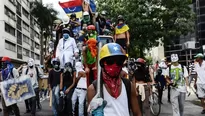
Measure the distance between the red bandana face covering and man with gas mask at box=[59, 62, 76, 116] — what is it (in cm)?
570

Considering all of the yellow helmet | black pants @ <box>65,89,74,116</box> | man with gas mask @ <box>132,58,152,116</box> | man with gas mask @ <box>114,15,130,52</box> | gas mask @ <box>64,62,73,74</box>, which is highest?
man with gas mask @ <box>114,15,130,52</box>

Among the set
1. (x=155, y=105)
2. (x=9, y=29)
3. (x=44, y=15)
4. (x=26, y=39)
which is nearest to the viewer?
(x=155, y=105)

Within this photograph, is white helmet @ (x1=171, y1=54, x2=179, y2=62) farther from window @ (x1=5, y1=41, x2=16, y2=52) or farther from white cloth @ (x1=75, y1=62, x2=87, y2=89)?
window @ (x1=5, y1=41, x2=16, y2=52)

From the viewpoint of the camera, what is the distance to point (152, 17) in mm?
27672

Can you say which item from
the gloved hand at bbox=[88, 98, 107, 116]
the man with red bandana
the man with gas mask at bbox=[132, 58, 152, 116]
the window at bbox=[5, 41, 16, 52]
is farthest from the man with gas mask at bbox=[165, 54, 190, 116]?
the window at bbox=[5, 41, 16, 52]

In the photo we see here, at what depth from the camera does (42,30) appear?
197 ft

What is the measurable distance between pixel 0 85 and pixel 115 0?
20.0 m

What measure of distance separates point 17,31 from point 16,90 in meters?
51.2

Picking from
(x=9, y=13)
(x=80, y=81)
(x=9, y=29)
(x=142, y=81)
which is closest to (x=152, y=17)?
(x=142, y=81)

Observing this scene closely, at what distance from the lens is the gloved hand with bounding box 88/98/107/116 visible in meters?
3.09

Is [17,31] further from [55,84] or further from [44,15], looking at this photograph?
[55,84]

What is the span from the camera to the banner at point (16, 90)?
895cm

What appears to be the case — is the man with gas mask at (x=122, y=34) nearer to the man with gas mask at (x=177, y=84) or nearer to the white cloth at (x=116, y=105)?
the man with gas mask at (x=177, y=84)

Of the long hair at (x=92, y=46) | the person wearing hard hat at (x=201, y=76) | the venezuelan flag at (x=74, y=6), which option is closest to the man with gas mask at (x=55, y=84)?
the long hair at (x=92, y=46)
